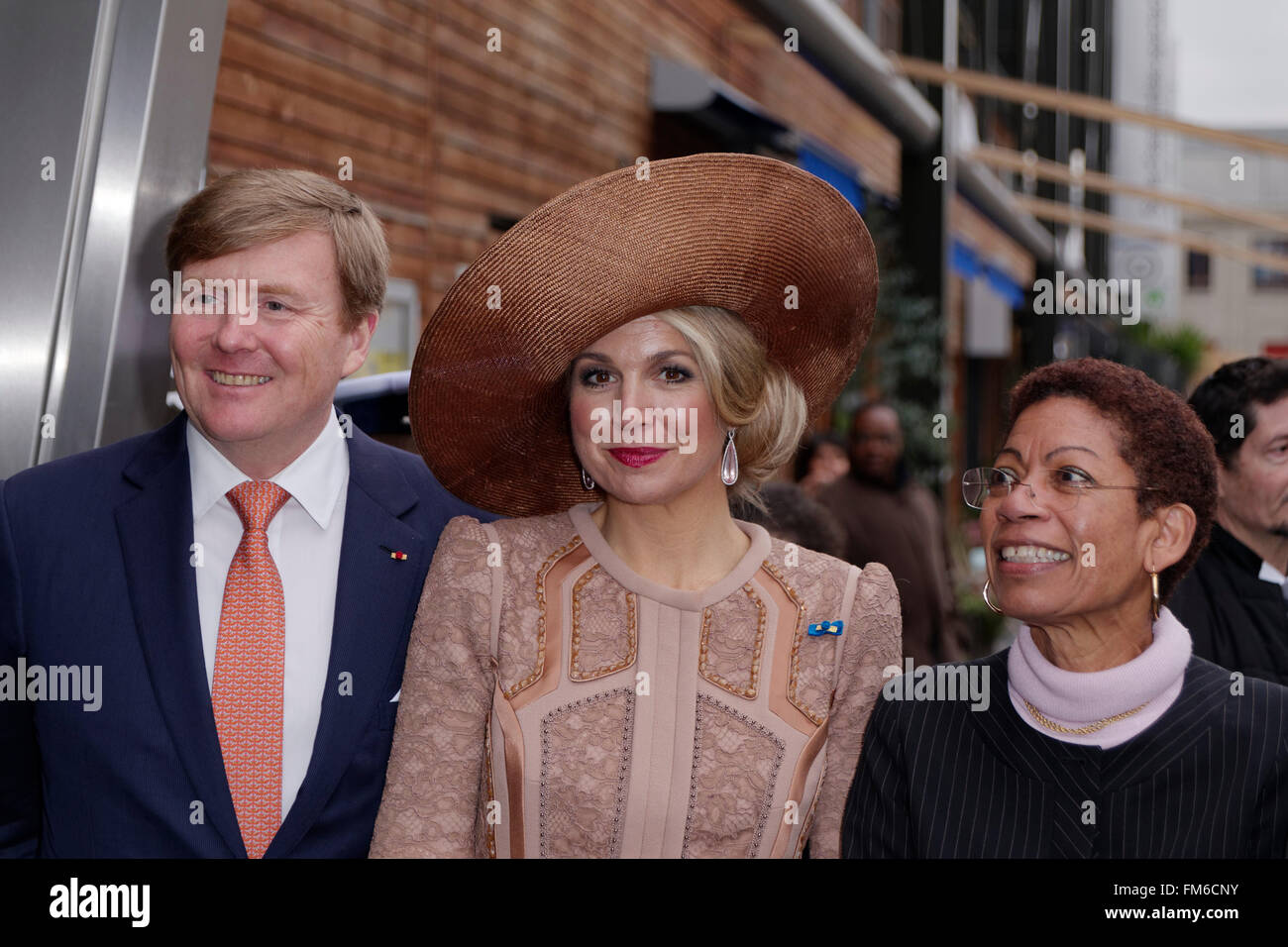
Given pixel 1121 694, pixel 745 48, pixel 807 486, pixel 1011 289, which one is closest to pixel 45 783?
pixel 1121 694

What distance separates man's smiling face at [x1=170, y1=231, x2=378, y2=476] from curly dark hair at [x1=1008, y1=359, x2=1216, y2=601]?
1.02 meters

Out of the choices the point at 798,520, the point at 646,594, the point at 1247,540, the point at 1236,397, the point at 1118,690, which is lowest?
the point at 1118,690

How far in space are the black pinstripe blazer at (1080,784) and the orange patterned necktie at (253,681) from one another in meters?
0.83

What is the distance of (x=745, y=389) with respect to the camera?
190cm

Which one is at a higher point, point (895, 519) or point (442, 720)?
point (895, 519)

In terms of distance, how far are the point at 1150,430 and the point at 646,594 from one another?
738 mm

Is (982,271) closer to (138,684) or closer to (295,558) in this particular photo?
(295,558)

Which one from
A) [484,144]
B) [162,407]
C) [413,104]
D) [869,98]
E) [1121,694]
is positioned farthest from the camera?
[869,98]

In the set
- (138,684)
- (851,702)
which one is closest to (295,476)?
(138,684)

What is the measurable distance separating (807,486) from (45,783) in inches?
160

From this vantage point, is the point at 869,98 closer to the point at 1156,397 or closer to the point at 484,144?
the point at 484,144

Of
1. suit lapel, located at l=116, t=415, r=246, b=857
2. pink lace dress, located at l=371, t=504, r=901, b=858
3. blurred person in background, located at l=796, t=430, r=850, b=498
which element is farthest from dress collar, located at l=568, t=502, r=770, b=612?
blurred person in background, located at l=796, t=430, r=850, b=498
